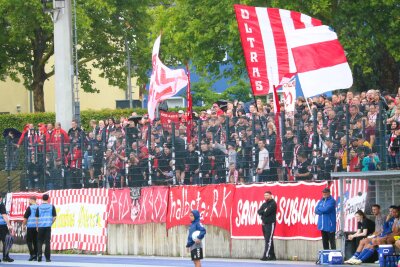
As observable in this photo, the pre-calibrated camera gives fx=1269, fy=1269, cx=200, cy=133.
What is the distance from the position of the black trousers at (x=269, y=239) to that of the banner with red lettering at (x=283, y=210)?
28 cm

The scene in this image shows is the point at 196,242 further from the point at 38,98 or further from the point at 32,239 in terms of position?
the point at 38,98

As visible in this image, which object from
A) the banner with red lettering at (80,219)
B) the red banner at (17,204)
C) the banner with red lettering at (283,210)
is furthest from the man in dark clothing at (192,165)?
the red banner at (17,204)

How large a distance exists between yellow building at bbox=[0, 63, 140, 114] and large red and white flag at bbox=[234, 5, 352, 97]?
42.8m

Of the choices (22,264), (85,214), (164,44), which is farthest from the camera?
(164,44)

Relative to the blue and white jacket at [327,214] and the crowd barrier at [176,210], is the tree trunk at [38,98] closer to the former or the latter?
the crowd barrier at [176,210]

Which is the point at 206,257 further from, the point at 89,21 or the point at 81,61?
the point at 81,61

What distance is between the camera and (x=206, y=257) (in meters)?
33.3

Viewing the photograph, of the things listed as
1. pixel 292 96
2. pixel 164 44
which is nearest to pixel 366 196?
pixel 292 96

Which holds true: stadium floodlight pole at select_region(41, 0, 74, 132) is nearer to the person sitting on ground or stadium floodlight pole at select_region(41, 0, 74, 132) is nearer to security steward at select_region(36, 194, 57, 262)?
security steward at select_region(36, 194, 57, 262)

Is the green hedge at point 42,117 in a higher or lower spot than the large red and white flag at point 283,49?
lower

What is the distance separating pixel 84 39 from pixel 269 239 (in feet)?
99.0

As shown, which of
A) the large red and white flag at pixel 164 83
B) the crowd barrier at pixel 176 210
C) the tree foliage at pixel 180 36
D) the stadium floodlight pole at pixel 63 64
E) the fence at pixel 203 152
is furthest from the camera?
the tree foliage at pixel 180 36

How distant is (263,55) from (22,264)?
889cm

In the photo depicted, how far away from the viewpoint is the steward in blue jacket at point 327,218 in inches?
1125
